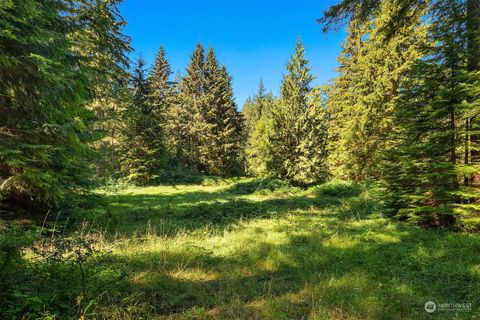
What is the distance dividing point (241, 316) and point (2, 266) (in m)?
2.92

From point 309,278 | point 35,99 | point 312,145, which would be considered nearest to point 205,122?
point 312,145

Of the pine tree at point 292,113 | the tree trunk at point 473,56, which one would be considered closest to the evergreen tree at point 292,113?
the pine tree at point 292,113

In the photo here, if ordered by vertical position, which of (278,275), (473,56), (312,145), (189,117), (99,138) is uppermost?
(189,117)

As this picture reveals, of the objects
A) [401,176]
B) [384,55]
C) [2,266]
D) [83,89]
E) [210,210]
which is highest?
[384,55]

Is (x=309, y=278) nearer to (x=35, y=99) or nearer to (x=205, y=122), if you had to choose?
(x=35, y=99)

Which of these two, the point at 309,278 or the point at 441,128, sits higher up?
the point at 441,128

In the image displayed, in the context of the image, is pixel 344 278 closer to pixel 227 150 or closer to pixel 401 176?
pixel 401 176

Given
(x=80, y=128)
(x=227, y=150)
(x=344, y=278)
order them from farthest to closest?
(x=227, y=150) < (x=80, y=128) < (x=344, y=278)

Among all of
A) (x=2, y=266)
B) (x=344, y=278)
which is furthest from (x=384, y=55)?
(x=2, y=266)

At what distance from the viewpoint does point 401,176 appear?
25.8 feet

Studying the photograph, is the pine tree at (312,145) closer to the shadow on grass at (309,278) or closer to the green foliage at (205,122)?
the green foliage at (205,122)

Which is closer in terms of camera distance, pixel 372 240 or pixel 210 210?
pixel 372 240

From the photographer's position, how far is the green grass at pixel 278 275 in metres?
3.48

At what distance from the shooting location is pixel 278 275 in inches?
196
